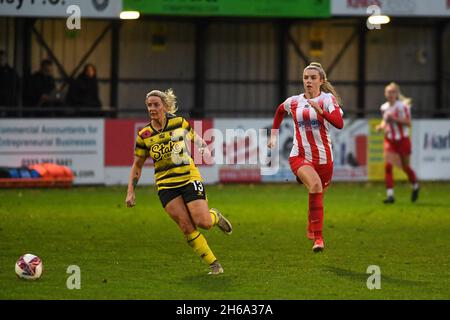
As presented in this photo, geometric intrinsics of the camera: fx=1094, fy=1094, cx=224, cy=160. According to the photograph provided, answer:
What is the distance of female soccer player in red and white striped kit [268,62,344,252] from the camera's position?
43.1ft

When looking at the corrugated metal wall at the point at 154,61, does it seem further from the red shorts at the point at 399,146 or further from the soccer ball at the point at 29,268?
the soccer ball at the point at 29,268

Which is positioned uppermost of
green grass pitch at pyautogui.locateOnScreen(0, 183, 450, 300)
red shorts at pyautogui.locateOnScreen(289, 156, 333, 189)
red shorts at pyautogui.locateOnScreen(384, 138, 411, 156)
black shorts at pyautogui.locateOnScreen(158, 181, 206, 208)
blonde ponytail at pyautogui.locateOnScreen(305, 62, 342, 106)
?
blonde ponytail at pyautogui.locateOnScreen(305, 62, 342, 106)

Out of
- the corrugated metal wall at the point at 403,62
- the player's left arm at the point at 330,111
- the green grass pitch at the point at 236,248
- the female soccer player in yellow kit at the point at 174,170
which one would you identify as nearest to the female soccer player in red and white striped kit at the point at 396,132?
the green grass pitch at the point at 236,248

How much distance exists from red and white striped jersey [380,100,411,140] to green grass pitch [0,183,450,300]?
134cm

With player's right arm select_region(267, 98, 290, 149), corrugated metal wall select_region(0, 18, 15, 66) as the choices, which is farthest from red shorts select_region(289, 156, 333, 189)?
corrugated metal wall select_region(0, 18, 15, 66)

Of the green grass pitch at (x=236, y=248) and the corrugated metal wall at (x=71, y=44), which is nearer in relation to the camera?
the green grass pitch at (x=236, y=248)

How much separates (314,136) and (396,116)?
27.0 feet

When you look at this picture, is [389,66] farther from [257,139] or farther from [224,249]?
[224,249]

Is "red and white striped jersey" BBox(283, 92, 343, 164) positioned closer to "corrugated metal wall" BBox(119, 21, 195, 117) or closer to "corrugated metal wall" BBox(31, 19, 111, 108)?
"corrugated metal wall" BBox(31, 19, 111, 108)

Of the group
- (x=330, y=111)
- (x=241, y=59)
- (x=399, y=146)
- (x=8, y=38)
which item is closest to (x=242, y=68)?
(x=241, y=59)

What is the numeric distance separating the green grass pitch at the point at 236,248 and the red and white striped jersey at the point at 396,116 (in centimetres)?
134

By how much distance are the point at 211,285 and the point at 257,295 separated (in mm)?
778

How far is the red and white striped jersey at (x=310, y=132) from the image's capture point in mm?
13375
